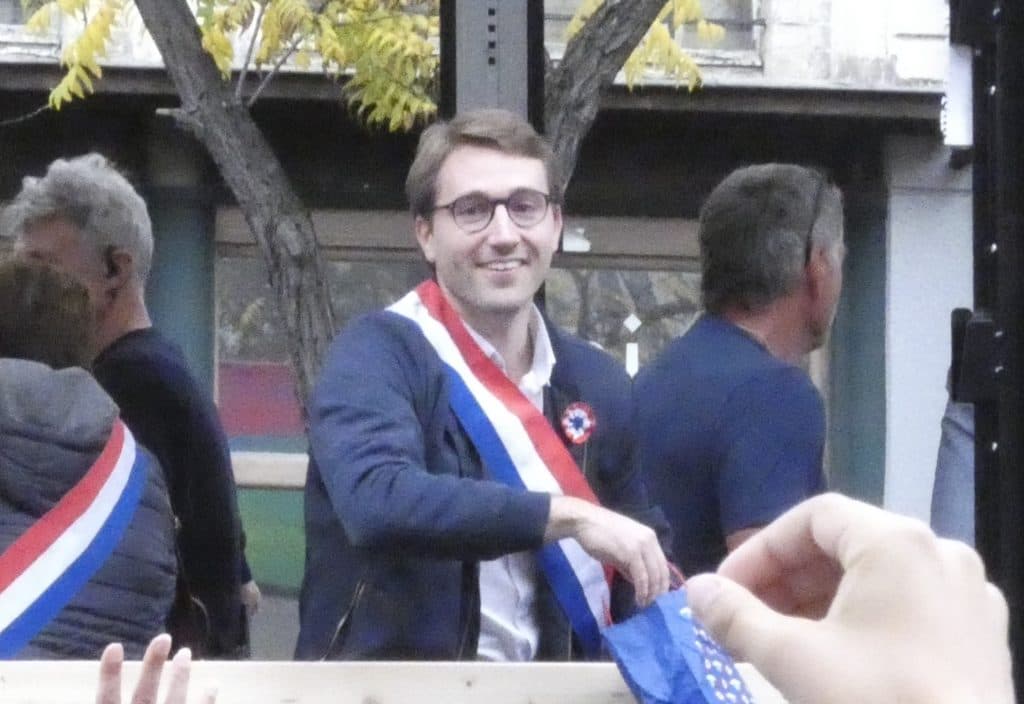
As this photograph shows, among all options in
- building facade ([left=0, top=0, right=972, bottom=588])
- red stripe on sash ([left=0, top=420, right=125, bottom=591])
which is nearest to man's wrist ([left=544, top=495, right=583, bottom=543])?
red stripe on sash ([left=0, top=420, right=125, bottom=591])

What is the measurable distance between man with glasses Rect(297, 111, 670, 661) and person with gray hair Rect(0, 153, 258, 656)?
86 cm

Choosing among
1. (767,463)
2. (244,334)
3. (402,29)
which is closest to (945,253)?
(244,334)

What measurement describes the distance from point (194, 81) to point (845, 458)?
513 cm

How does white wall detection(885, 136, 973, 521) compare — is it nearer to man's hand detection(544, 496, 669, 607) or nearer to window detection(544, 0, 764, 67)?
window detection(544, 0, 764, 67)

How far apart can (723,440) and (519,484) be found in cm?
50

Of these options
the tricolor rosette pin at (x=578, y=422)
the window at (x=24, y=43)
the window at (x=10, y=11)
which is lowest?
the tricolor rosette pin at (x=578, y=422)

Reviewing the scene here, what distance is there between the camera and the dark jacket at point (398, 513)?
2.20 meters

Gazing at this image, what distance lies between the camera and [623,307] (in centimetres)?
895

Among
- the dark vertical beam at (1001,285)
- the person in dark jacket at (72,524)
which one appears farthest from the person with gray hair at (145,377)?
the dark vertical beam at (1001,285)

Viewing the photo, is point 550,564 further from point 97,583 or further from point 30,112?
point 30,112

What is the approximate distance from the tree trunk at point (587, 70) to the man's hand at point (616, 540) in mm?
1627

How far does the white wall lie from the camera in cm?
877

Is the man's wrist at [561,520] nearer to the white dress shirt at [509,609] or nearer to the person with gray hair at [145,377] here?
the white dress shirt at [509,609]

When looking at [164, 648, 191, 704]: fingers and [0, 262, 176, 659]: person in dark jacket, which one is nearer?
[164, 648, 191, 704]: fingers
